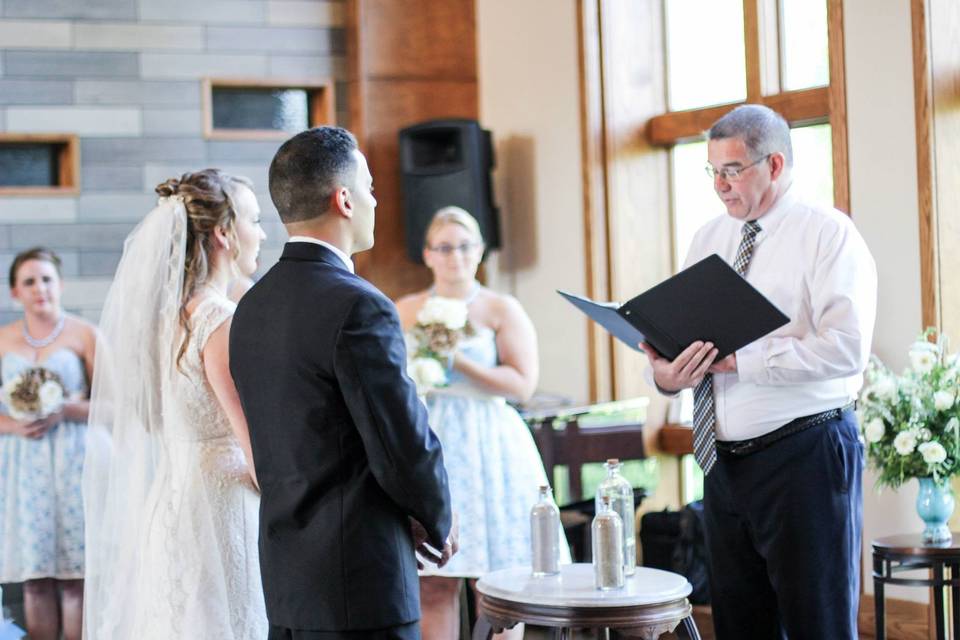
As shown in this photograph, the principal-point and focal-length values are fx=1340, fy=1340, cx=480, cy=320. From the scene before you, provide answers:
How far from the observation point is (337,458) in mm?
2412

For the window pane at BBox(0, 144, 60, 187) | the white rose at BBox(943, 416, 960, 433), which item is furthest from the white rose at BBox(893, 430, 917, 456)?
the window pane at BBox(0, 144, 60, 187)

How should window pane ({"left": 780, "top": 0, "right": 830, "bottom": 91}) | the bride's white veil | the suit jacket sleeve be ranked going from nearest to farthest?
the suit jacket sleeve < the bride's white veil < window pane ({"left": 780, "top": 0, "right": 830, "bottom": 91})

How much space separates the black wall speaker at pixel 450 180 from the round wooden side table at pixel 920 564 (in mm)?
2989

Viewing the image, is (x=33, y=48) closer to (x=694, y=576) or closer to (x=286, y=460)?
(x=694, y=576)

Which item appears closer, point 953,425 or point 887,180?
point 953,425

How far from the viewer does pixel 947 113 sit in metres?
4.95

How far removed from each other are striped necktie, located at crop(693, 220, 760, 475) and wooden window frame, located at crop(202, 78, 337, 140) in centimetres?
414

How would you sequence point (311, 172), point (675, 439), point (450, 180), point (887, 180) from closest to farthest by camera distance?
point (311, 172) < point (887, 180) < point (675, 439) < point (450, 180)

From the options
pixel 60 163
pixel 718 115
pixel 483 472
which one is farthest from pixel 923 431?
pixel 60 163

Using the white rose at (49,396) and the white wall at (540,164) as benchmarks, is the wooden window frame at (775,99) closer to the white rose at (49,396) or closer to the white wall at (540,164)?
the white wall at (540,164)

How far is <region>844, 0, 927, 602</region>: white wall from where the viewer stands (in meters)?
5.04

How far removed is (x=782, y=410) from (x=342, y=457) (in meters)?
1.28

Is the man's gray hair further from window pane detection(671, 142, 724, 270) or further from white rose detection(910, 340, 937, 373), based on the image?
window pane detection(671, 142, 724, 270)

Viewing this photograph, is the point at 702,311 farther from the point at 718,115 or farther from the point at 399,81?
the point at 399,81
